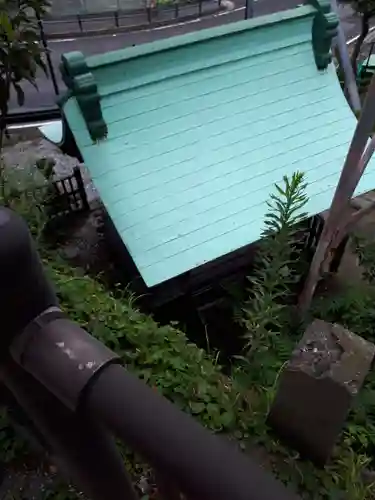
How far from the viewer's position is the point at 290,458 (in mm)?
2893

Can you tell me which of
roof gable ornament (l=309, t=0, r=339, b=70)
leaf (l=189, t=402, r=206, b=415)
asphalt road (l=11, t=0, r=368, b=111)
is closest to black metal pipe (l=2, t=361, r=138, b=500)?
leaf (l=189, t=402, r=206, b=415)

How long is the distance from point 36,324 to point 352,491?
2.55 m

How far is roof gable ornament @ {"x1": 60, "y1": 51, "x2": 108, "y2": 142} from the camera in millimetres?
5496

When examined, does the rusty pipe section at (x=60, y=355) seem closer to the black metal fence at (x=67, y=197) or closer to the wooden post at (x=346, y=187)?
the wooden post at (x=346, y=187)

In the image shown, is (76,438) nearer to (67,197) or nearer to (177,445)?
(177,445)

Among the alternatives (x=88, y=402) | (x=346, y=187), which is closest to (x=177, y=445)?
(x=88, y=402)

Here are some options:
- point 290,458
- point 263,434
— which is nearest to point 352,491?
point 290,458

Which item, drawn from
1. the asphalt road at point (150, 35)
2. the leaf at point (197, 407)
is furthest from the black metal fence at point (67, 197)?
the asphalt road at point (150, 35)

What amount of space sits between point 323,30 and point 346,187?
3.21 metres

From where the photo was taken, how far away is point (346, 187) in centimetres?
489

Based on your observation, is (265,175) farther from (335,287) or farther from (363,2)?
(363,2)

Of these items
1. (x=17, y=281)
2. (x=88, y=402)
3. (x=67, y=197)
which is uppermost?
(x=17, y=281)

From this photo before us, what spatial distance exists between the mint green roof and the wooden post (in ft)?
2.55

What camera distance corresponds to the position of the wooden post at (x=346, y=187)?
176 inches
